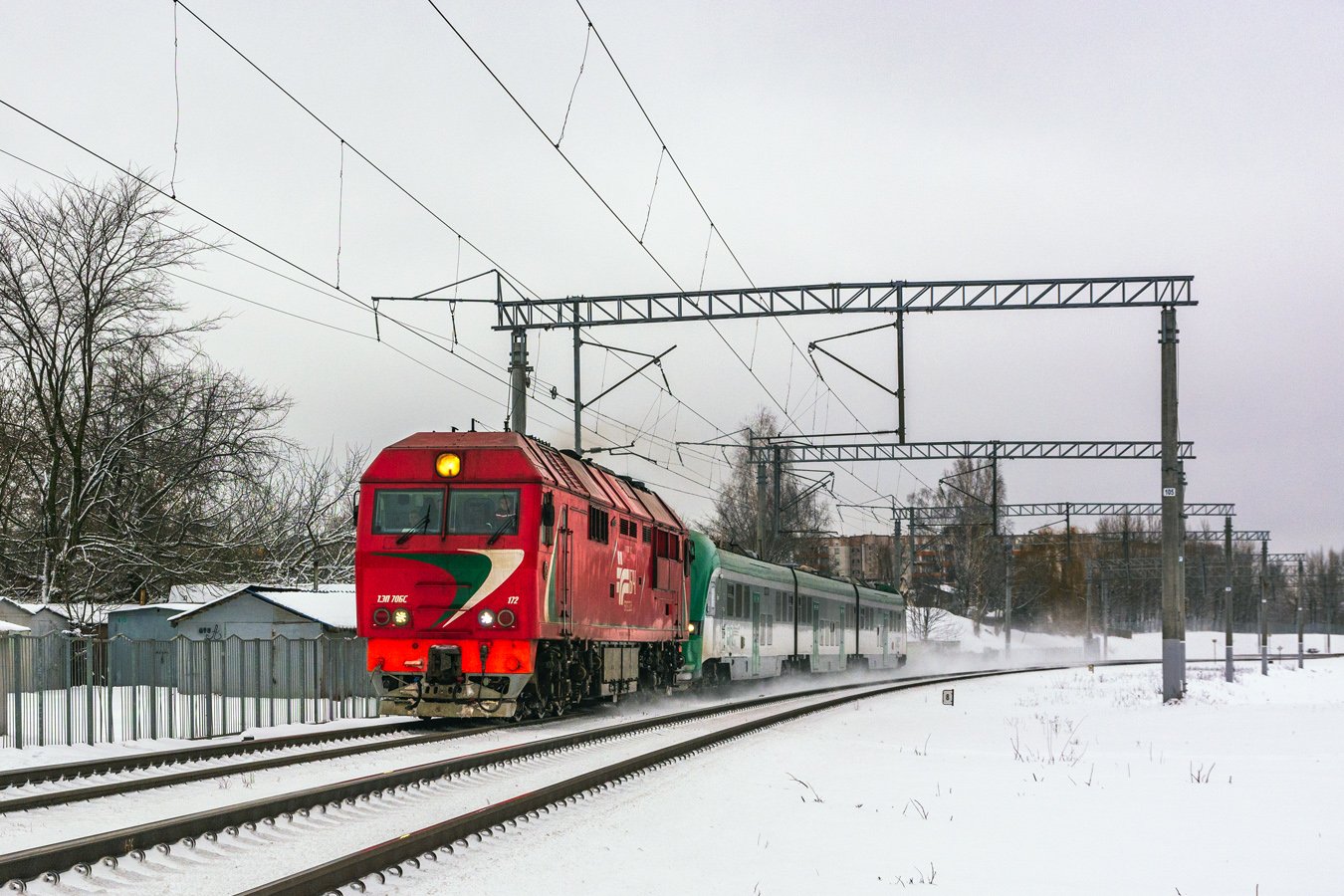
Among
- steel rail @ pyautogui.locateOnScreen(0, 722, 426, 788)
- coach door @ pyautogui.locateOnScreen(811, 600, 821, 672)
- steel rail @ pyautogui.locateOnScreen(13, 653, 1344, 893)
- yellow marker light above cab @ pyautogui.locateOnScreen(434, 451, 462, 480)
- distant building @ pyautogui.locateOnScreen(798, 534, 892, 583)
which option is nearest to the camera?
steel rail @ pyautogui.locateOnScreen(13, 653, 1344, 893)

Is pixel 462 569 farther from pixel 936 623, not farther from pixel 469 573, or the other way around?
pixel 936 623

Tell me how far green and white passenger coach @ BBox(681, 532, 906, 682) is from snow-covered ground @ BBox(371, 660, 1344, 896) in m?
8.33

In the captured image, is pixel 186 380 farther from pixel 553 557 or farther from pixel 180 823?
pixel 180 823

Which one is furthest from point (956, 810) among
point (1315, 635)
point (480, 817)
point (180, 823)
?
point (1315, 635)

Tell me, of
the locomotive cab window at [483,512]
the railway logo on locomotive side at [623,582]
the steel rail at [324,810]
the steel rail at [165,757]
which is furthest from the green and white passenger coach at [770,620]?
the steel rail at [324,810]

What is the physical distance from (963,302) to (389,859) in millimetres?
20578

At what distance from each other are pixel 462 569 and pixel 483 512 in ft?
2.67

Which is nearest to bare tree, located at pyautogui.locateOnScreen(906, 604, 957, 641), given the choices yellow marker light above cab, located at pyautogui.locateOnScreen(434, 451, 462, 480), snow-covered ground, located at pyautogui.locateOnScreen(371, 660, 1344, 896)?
snow-covered ground, located at pyautogui.locateOnScreen(371, 660, 1344, 896)

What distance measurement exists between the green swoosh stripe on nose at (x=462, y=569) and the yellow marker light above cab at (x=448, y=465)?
1123 millimetres

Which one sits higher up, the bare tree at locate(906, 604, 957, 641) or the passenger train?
the passenger train

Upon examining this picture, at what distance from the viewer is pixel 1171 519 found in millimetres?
28906

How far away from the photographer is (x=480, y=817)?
10000 millimetres

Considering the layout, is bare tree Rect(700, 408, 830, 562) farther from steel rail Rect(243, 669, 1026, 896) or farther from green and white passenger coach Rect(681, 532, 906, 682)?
steel rail Rect(243, 669, 1026, 896)

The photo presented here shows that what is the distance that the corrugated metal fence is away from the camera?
17.7 metres
